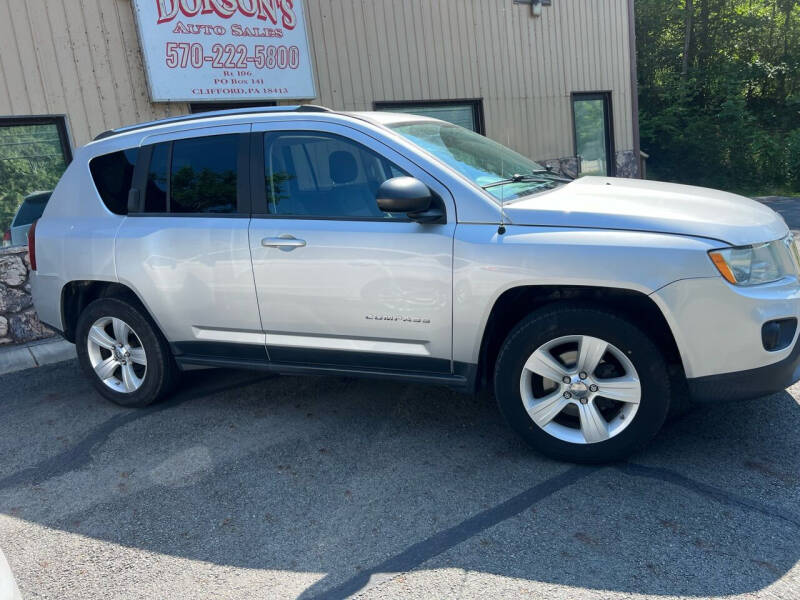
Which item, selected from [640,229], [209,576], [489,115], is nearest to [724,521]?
[640,229]

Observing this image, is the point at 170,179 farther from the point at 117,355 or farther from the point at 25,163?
the point at 25,163

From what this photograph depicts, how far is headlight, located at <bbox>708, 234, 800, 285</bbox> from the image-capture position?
326 centimetres

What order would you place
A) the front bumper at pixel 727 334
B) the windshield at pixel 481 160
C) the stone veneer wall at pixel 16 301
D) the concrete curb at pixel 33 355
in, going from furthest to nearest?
1. the stone veneer wall at pixel 16 301
2. the concrete curb at pixel 33 355
3. the windshield at pixel 481 160
4. the front bumper at pixel 727 334

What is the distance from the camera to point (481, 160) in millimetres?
4215

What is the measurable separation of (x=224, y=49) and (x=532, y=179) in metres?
5.28

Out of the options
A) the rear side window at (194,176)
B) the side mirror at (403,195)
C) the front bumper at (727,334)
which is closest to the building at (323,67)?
the rear side window at (194,176)

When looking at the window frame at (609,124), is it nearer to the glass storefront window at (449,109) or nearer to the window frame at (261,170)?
the glass storefront window at (449,109)

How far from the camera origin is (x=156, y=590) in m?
2.89

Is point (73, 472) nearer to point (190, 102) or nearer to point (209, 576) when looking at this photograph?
point (209, 576)

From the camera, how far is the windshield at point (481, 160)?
12.9 ft

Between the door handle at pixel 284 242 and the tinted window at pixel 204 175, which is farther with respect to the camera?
the tinted window at pixel 204 175

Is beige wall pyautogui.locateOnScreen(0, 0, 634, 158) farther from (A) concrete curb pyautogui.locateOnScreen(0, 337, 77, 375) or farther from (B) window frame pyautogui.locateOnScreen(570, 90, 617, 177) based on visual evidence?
(A) concrete curb pyautogui.locateOnScreen(0, 337, 77, 375)

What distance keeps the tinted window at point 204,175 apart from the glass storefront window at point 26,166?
342 centimetres

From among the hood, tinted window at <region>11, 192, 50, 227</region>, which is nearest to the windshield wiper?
the hood
